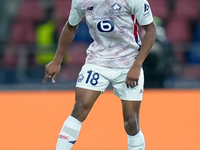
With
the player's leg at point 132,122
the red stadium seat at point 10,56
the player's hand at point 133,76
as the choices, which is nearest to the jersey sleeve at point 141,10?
the player's hand at point 133,76

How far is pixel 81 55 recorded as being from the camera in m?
8.55

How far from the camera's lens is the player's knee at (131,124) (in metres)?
3.50

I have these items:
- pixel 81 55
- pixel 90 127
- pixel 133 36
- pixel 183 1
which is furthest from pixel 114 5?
pixel 183 1

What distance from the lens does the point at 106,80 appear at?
3.45 metres

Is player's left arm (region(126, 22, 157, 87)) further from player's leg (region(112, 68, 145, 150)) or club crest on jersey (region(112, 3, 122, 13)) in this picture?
club crest on jersey (region(112, 3, 122, 13))

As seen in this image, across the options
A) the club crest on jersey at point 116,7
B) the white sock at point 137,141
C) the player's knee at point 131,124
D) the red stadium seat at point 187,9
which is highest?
the club crest on jersey at point 116,7

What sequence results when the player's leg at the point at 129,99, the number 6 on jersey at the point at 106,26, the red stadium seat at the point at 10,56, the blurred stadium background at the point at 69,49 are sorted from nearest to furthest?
the number 6 on jersey at the point at 106,26, the player's leg at the point at 129,99, the blurred stadium background at the point at 69,49, the red stadium seat at the point at 10,56

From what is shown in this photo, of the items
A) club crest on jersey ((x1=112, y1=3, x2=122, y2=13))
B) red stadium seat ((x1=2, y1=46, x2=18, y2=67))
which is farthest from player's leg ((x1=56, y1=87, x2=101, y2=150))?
red stadium seat ((x1=2, y1=46, x2=18, y2=67))

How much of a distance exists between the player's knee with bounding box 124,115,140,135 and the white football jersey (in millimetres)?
405

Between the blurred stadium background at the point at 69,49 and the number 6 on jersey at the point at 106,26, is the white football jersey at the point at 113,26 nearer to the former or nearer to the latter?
the number 6 on jersey at the point at 106,26

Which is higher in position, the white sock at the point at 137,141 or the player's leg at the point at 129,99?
the player's leg at the point at 129,99

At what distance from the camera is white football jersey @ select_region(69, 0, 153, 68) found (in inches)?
130

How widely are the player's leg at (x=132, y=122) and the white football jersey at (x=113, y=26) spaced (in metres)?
0.31

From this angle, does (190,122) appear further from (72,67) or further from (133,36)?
(72,67)
